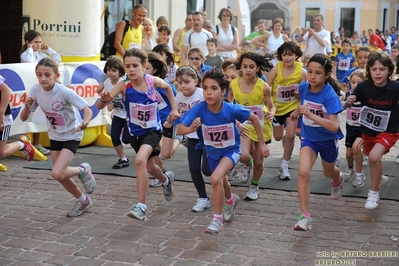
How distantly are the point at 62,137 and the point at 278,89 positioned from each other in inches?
114

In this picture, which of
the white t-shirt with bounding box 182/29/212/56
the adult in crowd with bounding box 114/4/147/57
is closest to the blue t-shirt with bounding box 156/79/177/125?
the adult in crowd with bounding box 114/4/147/57

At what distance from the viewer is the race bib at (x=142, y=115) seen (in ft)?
23.5

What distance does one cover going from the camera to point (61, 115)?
7.05 m

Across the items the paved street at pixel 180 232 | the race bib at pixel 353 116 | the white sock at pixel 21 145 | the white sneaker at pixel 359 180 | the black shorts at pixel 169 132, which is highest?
the race bib at pixel 353 116

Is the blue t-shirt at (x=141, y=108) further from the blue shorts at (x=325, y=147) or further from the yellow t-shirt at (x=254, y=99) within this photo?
the blue shorts at (x=325, y=147)

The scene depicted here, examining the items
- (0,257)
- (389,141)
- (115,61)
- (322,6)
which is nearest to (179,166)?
(115,61)

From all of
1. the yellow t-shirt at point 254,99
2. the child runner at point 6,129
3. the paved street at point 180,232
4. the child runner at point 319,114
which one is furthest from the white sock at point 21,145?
the child runner at point 319,114

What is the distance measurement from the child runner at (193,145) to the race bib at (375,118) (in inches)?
67.8

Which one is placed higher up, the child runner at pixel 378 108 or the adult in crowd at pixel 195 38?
the adult in crowd at pixel 195 38

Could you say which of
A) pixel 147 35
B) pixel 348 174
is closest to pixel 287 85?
pixel 348 174

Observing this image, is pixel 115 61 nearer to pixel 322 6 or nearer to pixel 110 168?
pixel 110 168

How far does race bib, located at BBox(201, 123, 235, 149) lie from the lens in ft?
21.2

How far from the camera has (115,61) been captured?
926cm

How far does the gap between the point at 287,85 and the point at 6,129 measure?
340 centimetres
